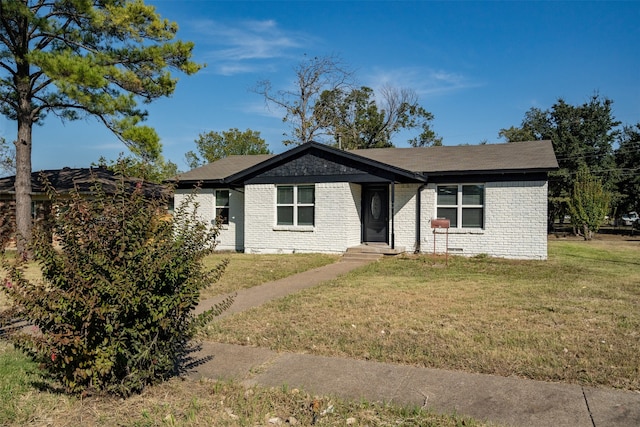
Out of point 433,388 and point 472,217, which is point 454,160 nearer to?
point 472,217

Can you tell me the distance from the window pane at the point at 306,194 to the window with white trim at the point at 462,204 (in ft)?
14.2

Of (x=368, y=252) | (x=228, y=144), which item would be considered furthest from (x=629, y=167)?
(x=228, y=144)

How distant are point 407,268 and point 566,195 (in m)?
26.7

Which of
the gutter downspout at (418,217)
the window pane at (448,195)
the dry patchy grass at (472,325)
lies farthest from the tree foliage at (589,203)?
the dry patchy grass at (472,325)

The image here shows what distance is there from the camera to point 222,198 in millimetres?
18766

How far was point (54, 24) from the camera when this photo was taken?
1568 cm

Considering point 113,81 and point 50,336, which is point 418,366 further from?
point 113,81

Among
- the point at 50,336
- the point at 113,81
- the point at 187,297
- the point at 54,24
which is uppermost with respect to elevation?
the point at 54,24

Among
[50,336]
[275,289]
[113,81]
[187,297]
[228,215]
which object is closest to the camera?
[50,336]

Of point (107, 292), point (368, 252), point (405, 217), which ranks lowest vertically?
point (368, 252)

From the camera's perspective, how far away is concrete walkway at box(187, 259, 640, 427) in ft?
11.6

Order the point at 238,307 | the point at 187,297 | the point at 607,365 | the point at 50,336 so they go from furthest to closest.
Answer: the point at 238,307
the point at 607,365
the point at 187,297
the point at 50,336

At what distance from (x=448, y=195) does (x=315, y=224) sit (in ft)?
15.0

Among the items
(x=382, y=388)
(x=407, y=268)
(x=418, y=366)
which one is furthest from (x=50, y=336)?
(x=407, y=268)
